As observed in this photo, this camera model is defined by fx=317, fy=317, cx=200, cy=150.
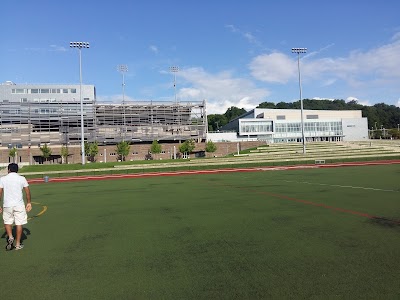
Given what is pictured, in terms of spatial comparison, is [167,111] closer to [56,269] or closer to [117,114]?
[117,114]

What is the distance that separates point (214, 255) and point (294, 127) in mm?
100024

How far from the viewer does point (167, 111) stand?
83.4m

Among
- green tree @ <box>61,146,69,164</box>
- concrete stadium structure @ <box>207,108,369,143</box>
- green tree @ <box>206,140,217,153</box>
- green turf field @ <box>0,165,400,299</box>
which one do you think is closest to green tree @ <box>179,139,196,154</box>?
green tree @ <box>206,140,217,153</box>

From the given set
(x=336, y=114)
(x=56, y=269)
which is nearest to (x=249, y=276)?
(x=56, y=269)

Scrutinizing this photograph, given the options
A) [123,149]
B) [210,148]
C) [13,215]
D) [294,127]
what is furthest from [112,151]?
[13,215]

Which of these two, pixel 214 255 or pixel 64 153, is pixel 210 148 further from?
pixel 214 255

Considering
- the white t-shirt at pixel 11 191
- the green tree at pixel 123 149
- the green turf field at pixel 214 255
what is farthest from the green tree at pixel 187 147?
the white t-shirt at pixel 11 191

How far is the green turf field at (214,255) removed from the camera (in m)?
4.70

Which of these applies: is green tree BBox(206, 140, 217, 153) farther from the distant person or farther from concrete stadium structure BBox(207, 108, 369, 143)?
the distant person

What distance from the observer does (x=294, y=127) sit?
10119 centimetres

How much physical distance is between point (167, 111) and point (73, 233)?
250ft

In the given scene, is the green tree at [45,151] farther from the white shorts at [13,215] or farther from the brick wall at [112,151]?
the white shorts at [13,215]

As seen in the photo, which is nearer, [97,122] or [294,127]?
[97,122]

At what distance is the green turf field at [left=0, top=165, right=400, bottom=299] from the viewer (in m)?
4.70
